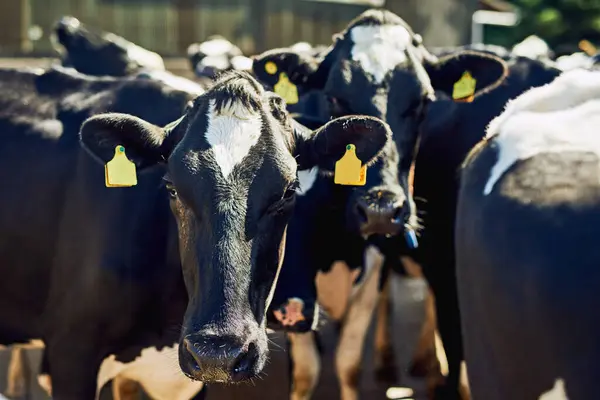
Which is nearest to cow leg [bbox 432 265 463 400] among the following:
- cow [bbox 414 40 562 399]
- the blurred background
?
cow [bbox 414 40 562 399]

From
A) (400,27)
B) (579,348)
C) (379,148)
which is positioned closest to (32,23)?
(400,27)

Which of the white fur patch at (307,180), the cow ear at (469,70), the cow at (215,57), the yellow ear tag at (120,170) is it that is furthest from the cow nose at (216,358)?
the cow at (215,57)

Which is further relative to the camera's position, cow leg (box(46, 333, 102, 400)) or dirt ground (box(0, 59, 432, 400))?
dirt ground (box(0, 59, 432, 400))

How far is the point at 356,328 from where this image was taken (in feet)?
15.0

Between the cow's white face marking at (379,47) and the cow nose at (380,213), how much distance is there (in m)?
0.70

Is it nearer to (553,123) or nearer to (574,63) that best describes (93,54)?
(574,63)

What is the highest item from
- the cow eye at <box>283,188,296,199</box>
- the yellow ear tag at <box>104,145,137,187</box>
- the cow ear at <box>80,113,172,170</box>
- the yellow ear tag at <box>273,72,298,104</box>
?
the yellow ear tag at <box>273,72,298,104</box>

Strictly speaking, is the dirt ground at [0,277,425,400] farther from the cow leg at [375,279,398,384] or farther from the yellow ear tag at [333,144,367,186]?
the yellow ear tag at [333,144,367,186]

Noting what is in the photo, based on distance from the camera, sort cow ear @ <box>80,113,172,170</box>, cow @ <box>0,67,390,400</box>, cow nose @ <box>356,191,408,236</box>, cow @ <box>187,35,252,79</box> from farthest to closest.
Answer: cow @ <box>187,35,252,79</box>
cow nose @ <box>356,191,408,236</box>
cow ear @ <box>80,113,172,170</box>
cow @ <box>0,67,390,400</box>

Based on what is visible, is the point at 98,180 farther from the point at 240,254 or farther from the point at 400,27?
the point at 400,27

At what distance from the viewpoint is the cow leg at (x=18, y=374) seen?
15.9 feet

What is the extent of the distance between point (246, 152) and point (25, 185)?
136cm

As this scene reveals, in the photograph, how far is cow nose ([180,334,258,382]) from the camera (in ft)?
7.40

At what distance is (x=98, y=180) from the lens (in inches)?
132
